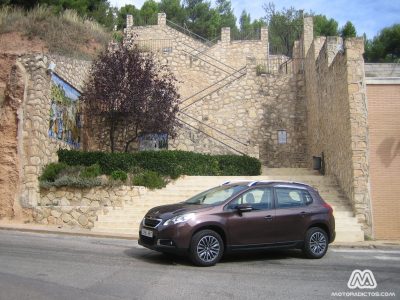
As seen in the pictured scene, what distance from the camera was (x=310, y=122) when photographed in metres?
23.5

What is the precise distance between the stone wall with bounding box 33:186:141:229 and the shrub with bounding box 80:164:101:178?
22.6 inches

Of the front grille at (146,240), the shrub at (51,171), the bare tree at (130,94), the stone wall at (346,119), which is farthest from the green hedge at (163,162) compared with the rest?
the front grille at (146,240)

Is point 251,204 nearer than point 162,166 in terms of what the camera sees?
Yes

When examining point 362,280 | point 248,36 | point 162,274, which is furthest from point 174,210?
point 248,36

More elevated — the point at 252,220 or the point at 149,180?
the point at 149,180

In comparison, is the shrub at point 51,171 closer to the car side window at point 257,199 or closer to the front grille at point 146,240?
the front grille at point 146,240

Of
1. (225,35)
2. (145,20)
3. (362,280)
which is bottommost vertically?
(362,280)

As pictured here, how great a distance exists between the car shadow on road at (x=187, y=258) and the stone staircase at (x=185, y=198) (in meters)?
3.07

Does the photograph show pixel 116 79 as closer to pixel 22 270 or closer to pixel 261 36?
pixel 22 270

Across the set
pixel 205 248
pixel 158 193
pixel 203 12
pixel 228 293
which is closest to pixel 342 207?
pixel 158 193

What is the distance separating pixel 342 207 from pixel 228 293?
29.9 ft

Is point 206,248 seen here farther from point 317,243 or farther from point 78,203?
point 78,203

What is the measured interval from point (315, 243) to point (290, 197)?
3.80 ft

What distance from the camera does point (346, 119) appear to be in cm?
1497
